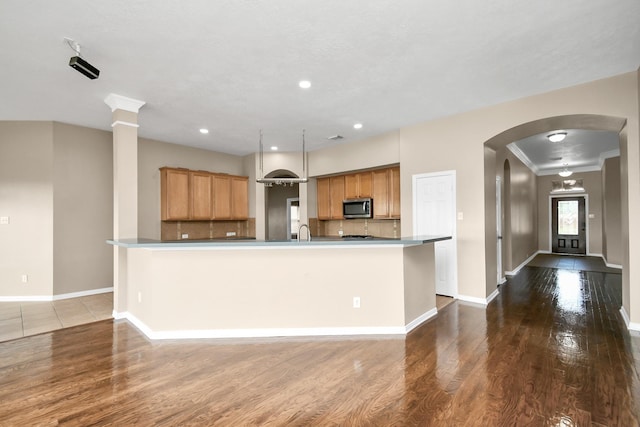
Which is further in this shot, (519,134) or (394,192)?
(394,192)

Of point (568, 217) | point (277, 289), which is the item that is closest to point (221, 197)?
point (277, 289)

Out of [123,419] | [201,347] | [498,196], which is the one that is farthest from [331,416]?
[498,196]

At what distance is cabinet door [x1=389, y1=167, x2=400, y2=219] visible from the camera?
19.7 feet

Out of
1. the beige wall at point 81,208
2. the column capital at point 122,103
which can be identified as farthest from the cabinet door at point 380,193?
the beige wall at point 81,208

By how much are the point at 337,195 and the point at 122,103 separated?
4.34m

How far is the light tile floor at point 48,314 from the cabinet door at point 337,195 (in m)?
4.45

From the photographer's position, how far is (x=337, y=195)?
6.99m

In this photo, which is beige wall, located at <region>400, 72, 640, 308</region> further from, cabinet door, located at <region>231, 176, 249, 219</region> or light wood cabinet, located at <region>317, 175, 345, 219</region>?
cabinet door, located at <region>231, 176, 249, 219</region>

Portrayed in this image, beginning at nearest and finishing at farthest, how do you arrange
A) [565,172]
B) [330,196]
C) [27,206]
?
1. [27,206]
2. [330,196]
3. [565,172]

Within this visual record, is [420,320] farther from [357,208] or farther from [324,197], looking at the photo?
[324,197]

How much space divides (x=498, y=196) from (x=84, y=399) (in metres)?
6.44

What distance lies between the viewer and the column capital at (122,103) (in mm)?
3852

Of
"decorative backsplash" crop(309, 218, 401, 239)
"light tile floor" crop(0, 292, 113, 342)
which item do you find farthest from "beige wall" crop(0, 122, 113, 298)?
"decorative backsplash" crop(309, 218, 401, 239)

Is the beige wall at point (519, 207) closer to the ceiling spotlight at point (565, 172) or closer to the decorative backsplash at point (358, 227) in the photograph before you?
the ceiling spotlight at point (565, 172)
